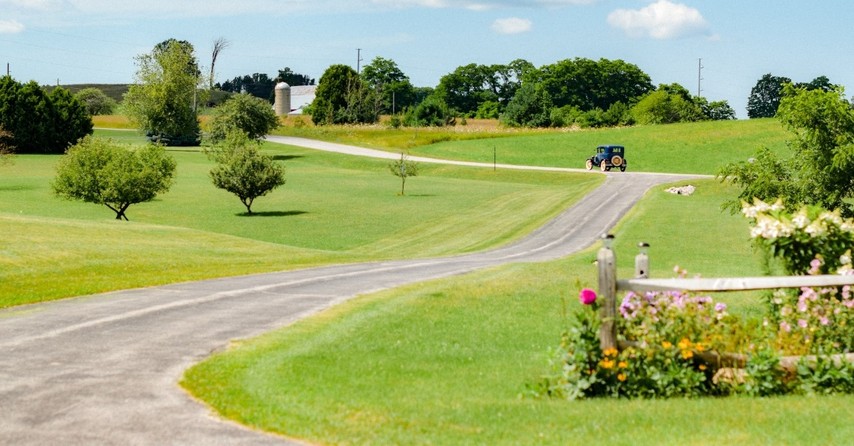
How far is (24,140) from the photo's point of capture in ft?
411

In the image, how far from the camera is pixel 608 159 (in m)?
101

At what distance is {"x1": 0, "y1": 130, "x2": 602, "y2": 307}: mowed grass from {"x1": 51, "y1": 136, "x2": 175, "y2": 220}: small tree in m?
2.02

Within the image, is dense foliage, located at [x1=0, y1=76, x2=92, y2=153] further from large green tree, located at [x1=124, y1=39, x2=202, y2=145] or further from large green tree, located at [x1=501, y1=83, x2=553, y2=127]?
large green tree, located at [x1=501, y1=83, x2=553, y2=127]

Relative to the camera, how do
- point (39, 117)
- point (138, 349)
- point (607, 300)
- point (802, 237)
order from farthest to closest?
point (39, 117)
point (138, 349)
point (802, 237)
point (607, 300)

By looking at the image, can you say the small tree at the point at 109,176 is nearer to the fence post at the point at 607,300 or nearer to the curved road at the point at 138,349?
the curved road at the point at 138,349

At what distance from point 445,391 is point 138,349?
5.61 meters

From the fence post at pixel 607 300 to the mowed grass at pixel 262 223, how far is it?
14627mm

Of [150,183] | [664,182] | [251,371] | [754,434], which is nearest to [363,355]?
[251,371]

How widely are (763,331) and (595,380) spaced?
3.06 m

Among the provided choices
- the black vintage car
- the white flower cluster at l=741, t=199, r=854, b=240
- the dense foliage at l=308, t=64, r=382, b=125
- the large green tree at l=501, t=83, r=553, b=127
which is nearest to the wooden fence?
the white flower cluster at l=741, t=199, r=854, b=240

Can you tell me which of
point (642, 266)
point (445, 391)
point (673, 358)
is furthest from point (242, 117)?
point (673, 358)

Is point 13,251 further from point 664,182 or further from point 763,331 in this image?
point 664,182

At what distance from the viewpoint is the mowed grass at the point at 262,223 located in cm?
3020

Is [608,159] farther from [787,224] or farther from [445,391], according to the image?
[445,391]
